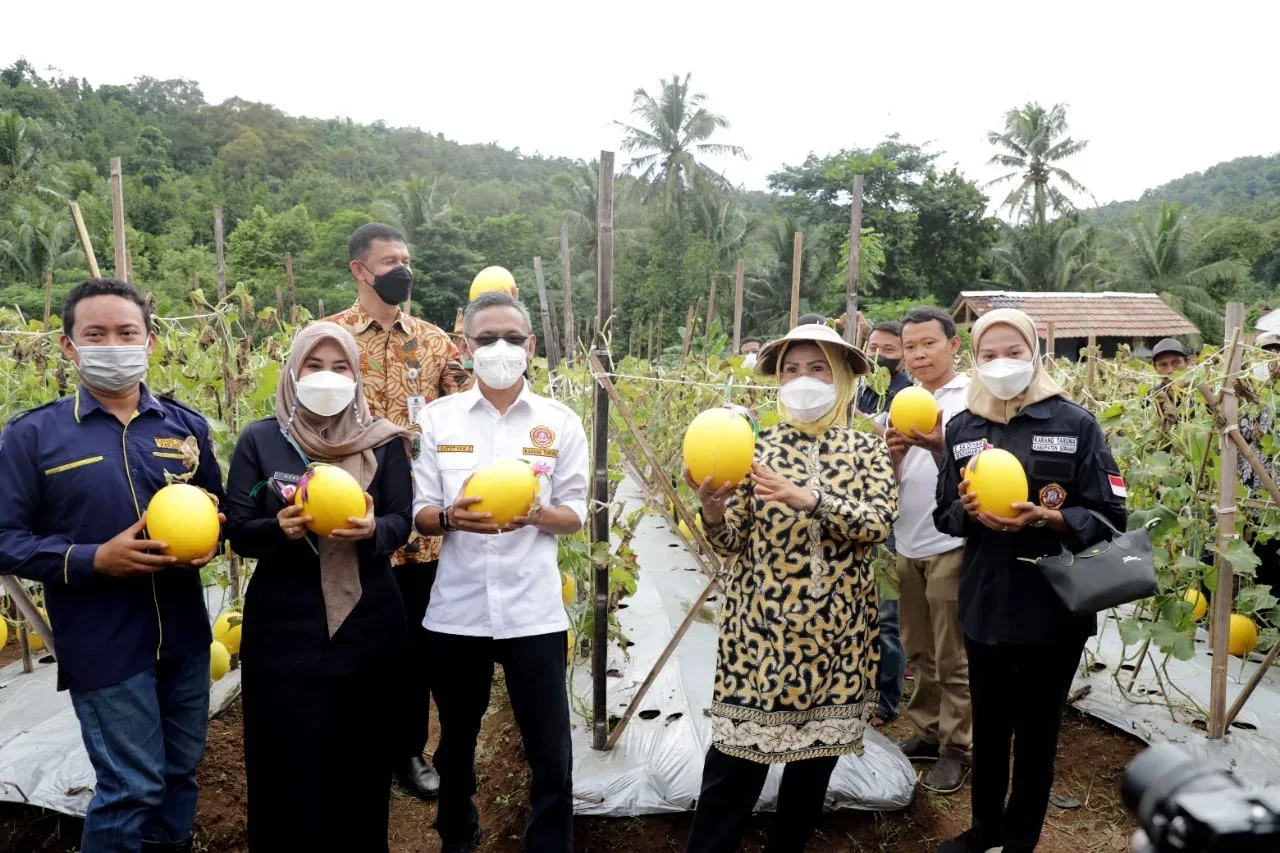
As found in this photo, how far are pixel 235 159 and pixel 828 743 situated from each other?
6192 cm

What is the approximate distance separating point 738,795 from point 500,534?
1.19 meters

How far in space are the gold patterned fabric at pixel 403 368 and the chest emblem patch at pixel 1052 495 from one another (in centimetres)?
234

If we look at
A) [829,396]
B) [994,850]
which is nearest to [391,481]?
[829,396]

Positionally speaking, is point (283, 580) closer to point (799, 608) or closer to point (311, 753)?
point (311, 753)

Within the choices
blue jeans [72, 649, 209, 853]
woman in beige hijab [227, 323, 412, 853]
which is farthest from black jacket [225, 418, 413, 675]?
blue jeans [72, 649, 209, 853]

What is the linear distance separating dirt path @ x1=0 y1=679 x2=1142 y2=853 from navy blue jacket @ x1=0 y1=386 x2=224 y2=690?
1.29 meters

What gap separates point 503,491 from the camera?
107 inches

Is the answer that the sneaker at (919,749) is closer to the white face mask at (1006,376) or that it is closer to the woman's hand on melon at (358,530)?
the white face mask at (1006,376)

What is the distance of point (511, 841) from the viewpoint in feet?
11.6

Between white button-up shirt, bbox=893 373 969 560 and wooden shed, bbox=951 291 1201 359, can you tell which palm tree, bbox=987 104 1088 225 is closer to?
wooden shed, bbox=951 291 1201 359

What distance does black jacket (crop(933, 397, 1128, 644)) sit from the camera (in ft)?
9.76

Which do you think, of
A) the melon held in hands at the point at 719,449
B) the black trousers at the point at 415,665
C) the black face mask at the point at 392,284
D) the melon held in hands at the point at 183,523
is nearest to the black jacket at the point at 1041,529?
the melon held in hands at the point at 719,449

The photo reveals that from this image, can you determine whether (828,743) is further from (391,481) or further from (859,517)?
(391,481)

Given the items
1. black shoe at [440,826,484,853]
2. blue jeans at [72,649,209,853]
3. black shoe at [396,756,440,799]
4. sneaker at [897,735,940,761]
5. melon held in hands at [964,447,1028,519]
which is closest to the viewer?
blue jeans at [72,649,209,853]
